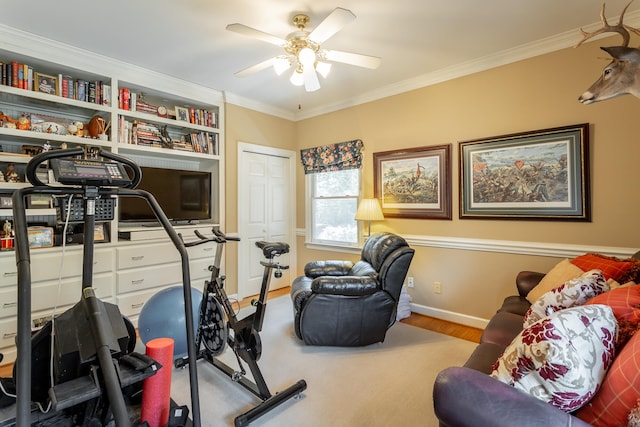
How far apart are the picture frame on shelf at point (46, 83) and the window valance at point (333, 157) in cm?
284

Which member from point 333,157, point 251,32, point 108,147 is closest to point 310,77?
point 251,32

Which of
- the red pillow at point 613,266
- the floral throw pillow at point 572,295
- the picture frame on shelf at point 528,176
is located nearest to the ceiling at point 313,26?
the picture frame on shelf at point 528,176

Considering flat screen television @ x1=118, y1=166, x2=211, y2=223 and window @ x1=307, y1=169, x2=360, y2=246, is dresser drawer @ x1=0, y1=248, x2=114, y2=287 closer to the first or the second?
flat screen television @ x1=118, y1=166, x2=211, y2=223

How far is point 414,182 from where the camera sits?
3.58 metres

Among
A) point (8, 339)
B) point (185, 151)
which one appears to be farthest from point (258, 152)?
point (8, 339)

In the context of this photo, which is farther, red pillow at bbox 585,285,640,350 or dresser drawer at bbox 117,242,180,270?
dresser drawer at bbox 117,242,180,270

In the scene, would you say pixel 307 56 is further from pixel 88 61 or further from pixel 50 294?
pixel 50 294

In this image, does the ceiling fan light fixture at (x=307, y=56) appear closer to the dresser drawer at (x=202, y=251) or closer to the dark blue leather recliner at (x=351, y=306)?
the dark blue leather recliner at (x=351, y=306)

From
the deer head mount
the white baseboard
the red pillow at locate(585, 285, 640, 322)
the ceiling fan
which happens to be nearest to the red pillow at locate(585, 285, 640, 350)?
the red pillow at locate(585, 285, 640, 322)

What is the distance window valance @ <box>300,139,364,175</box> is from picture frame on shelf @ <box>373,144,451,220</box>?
0.90ft

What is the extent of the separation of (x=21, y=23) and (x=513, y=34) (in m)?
3.93

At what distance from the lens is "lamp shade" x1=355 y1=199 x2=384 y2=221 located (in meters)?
3.67

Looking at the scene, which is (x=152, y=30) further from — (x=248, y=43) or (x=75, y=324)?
(x=75, y=324)

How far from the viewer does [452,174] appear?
3307 millimetres
